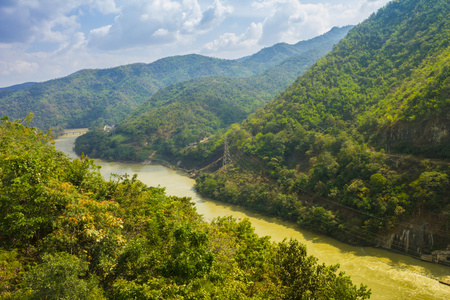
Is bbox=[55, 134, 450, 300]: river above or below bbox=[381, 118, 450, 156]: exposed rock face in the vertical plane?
below

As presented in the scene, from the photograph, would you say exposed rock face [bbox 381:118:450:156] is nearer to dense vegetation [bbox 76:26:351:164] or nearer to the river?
the river

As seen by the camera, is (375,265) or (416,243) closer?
(375,265)

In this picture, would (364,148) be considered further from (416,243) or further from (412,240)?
(416,243)

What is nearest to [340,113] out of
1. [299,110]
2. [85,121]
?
[299,110]

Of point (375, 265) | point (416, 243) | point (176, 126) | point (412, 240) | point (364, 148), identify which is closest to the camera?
point (375, 265)

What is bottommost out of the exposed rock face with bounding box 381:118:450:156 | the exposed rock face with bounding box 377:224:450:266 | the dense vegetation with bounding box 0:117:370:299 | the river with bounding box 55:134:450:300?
the river with bounding box 55:134:450:300

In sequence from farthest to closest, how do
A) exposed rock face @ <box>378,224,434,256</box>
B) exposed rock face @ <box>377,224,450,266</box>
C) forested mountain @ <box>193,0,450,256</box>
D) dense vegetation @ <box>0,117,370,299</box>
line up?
forested mountain @ <box>193,0,450,256</box>
exposed rock face @ <box>378,224,434,256</box>
exposed rock face @ <box>377,224,450,266</box>
dense vegetation @ <box>0,117,370,299</box>

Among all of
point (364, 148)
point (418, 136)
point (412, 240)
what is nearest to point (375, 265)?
point (412, 240)

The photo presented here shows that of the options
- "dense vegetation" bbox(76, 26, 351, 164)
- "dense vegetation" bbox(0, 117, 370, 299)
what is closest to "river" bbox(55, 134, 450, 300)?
"dense vegetation" bbox(0, 117, 370, 299)
